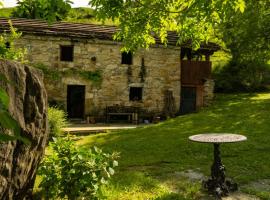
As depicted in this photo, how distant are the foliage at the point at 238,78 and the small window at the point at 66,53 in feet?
46.5

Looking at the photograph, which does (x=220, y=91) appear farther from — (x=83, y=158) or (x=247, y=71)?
(x=83, y=158)

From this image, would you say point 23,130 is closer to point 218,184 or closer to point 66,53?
point 218,184

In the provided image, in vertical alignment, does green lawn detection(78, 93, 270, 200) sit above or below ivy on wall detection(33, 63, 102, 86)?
below

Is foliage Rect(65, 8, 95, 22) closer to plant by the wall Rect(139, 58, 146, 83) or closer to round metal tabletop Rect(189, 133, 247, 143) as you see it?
plant by the wall Rect(139, 58, 146, 83)

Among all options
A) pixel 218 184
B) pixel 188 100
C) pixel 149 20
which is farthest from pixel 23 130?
pixel 188 100

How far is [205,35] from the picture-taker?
969 centimetres

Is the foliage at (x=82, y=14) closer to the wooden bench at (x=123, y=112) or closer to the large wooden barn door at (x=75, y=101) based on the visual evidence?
the large wooden barn door at (x=75, y=101)

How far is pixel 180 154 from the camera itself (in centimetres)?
1184

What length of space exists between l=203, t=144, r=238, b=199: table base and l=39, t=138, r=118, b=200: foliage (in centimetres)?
286

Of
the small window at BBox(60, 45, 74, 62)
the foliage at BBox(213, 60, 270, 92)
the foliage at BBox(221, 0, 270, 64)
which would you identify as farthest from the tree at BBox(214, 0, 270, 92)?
the small window at BBox(60, 45, 74, 62)

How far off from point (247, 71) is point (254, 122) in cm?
1333

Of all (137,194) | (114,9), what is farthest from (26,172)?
(114,9)

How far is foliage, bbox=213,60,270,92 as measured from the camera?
96.1 feet

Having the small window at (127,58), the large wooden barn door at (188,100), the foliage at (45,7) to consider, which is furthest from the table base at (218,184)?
the large wooden barn door at (188,100)
